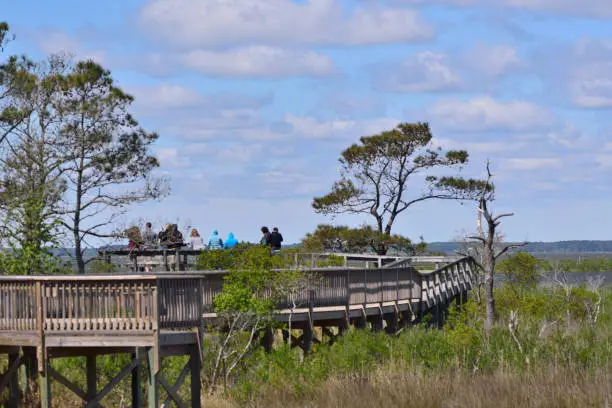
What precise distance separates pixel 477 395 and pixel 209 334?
6.87m

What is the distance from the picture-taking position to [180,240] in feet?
121

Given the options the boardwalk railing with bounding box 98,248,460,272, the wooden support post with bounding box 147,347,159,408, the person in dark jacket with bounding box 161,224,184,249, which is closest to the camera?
the wooden support post with bounding box 147,347,159,408

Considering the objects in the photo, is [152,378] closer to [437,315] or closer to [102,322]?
[102,322]

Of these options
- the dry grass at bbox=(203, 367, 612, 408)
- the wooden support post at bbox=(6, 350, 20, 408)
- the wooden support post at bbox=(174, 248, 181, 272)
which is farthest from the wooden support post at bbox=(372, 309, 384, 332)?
the wooden support post at bbox=(6, 350, 20, 408)

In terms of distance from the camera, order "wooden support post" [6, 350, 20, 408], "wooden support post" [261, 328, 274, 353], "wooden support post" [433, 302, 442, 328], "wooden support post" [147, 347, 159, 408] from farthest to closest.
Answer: "wooden support post" [433, 302, 442, 328]
"wooden support post" [261, 328, 274, 353]
"wooden support post" [6, 350, 20, 408]
"wooden support post" [147, 347, 159, 408]

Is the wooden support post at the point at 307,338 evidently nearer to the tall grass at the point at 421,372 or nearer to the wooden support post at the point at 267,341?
the tall grass at the point at 421,372

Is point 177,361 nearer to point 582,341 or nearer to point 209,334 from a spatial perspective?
point 209,334

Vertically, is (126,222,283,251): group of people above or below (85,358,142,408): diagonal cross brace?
above

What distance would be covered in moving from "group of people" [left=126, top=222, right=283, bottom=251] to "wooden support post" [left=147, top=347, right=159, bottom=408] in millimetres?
12451

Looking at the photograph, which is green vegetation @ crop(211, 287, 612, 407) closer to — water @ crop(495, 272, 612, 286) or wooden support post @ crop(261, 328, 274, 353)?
wooden support post @ crop(261, 328, 274, 353)

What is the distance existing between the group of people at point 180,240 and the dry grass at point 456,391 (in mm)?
11071

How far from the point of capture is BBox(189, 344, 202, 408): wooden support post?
22.0 metres

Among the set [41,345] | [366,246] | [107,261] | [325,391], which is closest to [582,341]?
[325,391]

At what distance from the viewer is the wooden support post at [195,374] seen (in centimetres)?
2202
